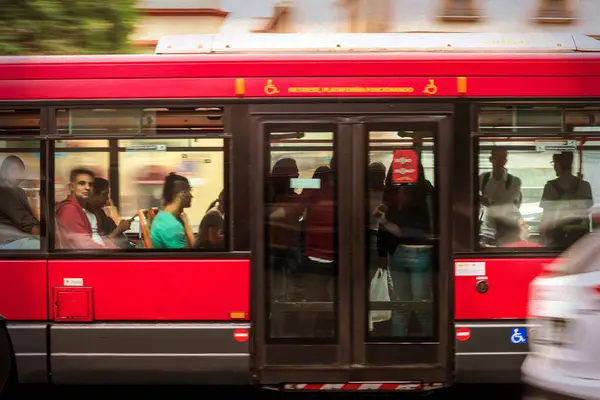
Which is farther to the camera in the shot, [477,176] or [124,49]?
[124,49]

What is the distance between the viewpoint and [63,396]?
621 cm

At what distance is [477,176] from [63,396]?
3949mm

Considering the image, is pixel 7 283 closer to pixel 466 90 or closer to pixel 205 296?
pixel 205 296

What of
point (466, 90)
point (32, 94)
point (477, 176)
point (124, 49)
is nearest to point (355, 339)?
point (477, 176)

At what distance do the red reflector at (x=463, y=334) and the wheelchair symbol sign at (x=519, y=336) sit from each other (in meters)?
0.32

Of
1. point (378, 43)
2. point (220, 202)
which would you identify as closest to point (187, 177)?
point (220, 202)

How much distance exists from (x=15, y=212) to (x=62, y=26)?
195 inches

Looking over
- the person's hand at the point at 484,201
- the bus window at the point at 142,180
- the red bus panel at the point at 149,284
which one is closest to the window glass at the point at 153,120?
the bus window at the point at 142,180

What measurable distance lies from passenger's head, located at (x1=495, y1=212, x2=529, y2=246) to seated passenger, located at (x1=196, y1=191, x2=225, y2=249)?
206 centimetres

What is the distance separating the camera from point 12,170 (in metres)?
5.42

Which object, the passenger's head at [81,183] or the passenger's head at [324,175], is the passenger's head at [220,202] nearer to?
the passenger's head at [324,175]

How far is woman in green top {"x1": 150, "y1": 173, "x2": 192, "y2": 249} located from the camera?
537cm

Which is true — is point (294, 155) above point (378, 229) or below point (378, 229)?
above

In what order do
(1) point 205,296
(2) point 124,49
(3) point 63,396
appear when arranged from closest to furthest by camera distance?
(1) point 205,296
(3) point 63,396
(2) point 124,49
